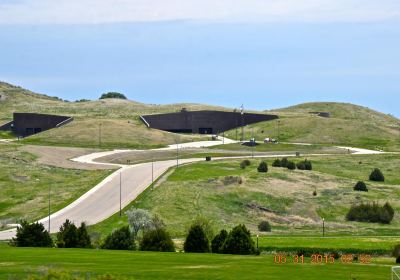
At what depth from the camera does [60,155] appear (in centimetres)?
15125

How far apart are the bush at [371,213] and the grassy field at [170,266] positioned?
40.6 meters

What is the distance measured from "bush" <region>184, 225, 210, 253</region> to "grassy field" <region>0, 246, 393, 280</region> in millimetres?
4563

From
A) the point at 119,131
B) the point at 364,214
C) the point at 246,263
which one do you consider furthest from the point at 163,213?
the point at 119,131

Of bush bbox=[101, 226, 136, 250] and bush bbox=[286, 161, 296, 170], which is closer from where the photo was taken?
bush bbox=[101, 226, 136, 250]

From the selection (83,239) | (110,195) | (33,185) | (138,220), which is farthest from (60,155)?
(83,239)

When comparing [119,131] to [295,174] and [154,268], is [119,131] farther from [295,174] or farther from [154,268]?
[154,268]

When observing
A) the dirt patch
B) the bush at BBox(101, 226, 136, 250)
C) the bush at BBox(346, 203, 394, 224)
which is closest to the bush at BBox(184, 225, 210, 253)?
the bush at BBox(101, 226, 136, 250)

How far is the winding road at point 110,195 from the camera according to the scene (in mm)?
91375

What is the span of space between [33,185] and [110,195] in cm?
1683

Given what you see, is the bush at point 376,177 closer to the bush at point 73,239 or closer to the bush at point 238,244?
the bush at point 238,244

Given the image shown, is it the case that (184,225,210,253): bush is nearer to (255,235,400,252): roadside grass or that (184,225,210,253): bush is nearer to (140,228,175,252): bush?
(140,228,175,252): bush

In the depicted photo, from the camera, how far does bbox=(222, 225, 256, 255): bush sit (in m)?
64.3

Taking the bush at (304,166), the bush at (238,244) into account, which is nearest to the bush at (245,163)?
the bush at (304,166)
